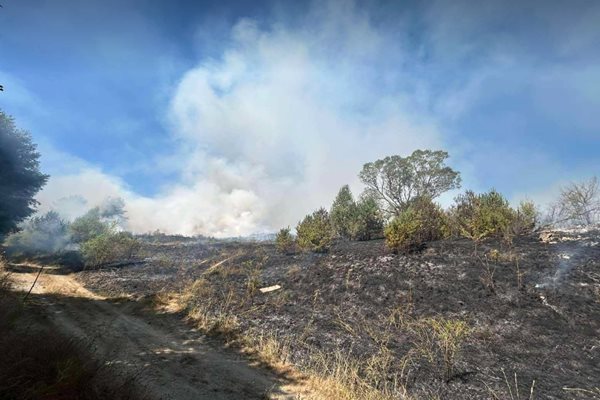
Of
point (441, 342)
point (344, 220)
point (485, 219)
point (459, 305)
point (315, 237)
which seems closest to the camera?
point (441, 342)

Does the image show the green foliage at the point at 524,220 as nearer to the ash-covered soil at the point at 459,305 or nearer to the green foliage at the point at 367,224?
the ash-covered soil at the point at 459,305

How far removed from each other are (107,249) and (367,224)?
64.7 feet

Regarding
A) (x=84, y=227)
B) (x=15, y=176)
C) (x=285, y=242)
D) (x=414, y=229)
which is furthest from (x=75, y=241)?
(x=414, y=229)

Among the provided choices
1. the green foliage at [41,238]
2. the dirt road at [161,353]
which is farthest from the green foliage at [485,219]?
the green foliage at [41,238]

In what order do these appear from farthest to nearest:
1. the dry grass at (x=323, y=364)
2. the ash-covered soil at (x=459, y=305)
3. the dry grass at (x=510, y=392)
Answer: the ash-covered soil at (x=459, y=305) → the dry grass at (x=323, y=364) → the dry grass at (x=510, y=392)

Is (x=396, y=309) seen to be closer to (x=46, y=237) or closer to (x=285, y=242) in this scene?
(x=285, y=242)

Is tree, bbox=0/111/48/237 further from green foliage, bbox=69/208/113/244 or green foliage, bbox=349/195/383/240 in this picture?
green foliage, bbox=349/195/383/240

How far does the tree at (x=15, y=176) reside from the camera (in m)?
24.2

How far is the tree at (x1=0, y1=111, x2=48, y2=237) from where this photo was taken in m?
24.2

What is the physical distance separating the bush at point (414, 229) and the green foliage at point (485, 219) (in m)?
0.93

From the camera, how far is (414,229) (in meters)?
16.0

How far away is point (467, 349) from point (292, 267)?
10.6 m

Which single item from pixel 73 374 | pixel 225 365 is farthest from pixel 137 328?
pixel 73 374

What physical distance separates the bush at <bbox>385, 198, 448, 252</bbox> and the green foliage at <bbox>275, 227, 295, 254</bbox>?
28.7 feet
